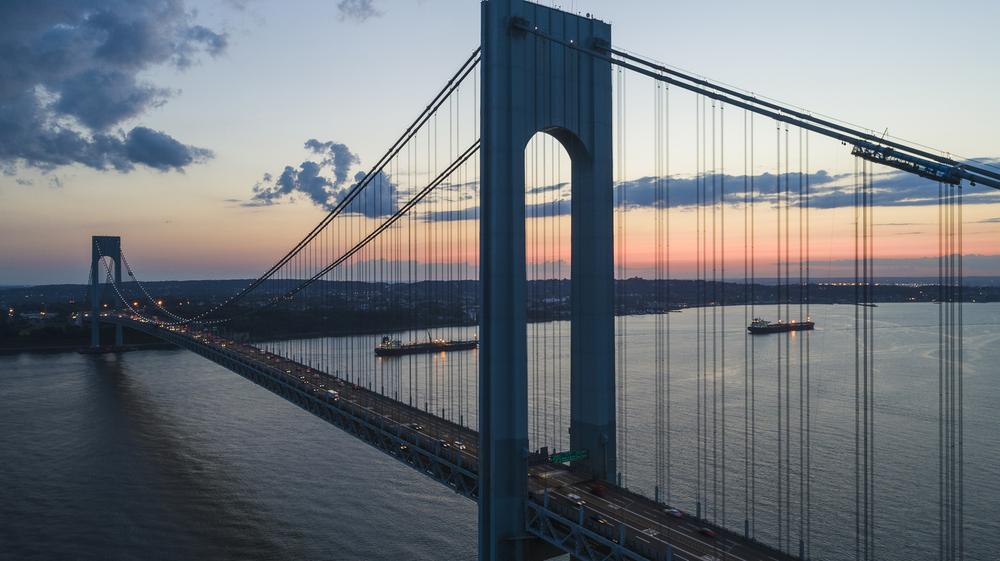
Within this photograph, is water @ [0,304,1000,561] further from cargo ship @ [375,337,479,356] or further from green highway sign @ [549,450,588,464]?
cargo ship @ [375,337,479,356]

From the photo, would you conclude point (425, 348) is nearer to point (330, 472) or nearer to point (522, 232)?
point (330, 472)

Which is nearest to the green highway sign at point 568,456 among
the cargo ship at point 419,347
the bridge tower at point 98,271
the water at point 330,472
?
the water at point 330,472

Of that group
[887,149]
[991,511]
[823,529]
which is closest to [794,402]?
[991,511]

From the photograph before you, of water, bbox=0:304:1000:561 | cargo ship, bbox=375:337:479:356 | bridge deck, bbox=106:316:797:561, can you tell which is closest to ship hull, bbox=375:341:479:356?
cargo ship, bbox=375:337:479:356

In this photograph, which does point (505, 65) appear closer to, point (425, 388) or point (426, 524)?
point (426, 524)

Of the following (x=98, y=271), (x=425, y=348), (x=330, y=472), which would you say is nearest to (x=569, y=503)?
(x=330, y=472)

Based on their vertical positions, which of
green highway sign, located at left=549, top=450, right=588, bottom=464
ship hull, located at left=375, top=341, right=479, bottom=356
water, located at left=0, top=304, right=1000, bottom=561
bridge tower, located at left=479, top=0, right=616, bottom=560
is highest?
bridge tower, located at left=479, top=0, right=616, bottom=560

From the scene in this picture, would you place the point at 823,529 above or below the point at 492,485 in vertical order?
below
